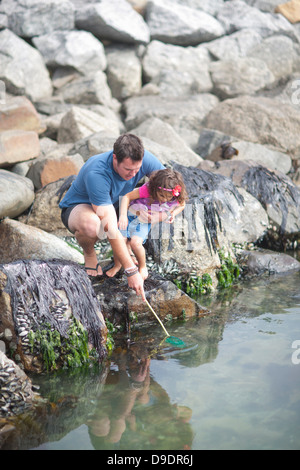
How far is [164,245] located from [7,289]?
219 cm

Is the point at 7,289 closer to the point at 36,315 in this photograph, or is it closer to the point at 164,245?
the point at 36,315

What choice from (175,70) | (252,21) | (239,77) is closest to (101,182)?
(175,70)

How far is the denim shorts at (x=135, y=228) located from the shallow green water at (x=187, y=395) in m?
0.92

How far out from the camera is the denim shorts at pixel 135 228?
15.3 feet

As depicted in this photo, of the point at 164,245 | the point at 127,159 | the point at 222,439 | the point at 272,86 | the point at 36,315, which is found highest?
the point at 127,159

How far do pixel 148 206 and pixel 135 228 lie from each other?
0.80 ft

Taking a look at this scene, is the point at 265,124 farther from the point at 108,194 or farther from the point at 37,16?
the point at 108,194

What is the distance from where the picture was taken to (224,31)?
13969 mm

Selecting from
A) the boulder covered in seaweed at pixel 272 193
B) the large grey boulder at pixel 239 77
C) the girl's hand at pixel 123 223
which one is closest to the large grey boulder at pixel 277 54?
the large grey boulder at pixel 239 77

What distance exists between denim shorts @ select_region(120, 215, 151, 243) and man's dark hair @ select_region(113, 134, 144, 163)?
78cm

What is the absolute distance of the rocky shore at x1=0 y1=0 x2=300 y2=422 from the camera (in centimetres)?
567

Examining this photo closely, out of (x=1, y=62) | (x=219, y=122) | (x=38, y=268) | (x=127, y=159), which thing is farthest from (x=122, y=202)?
(x=1, y=62)

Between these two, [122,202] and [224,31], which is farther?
[224,31]
